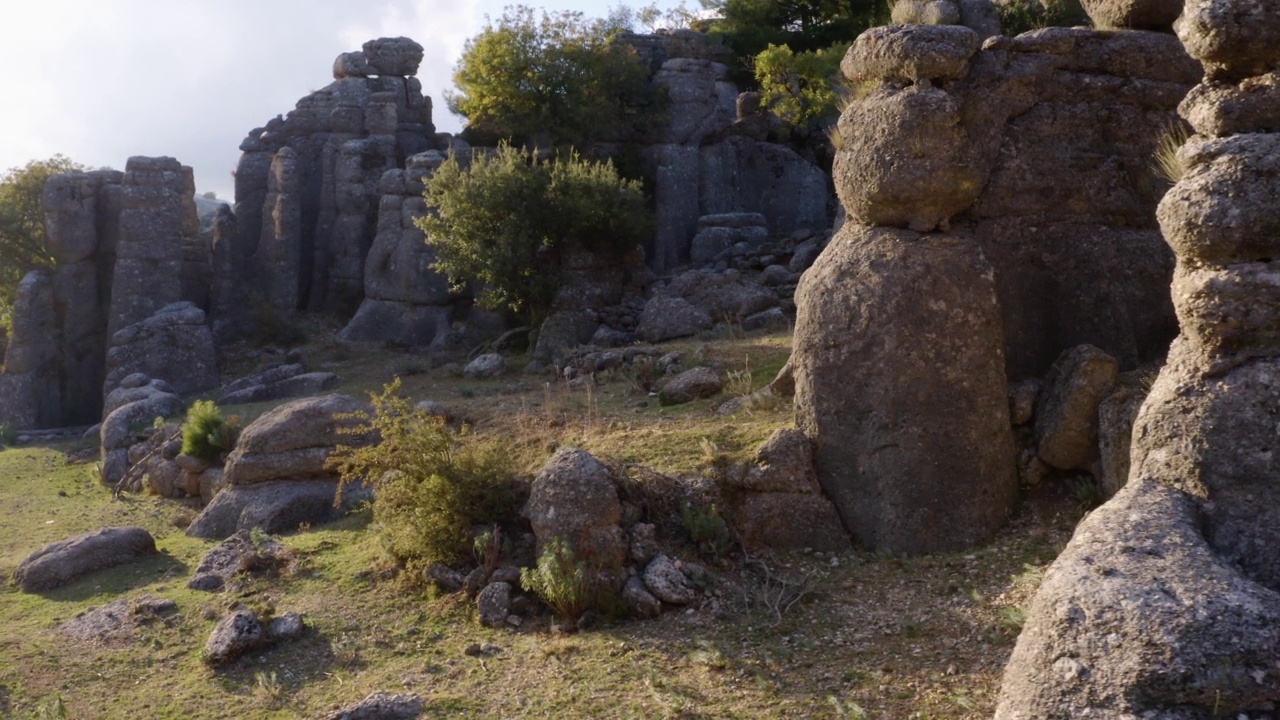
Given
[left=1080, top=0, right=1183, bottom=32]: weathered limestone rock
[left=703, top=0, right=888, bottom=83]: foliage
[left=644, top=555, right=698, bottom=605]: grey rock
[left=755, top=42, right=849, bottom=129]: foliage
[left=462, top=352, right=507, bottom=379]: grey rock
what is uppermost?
[left=703, top=0, right=888, bottom=83]: foliage

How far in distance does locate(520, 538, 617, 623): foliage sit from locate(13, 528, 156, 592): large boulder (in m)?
4.37

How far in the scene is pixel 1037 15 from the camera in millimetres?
11438

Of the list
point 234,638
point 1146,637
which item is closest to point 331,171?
point 234,638

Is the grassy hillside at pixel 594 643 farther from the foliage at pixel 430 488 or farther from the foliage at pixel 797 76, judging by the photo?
the foliage at pixel 797 76

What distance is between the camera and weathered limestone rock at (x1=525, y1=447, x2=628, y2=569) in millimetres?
7688

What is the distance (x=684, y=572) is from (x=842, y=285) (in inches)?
87.9

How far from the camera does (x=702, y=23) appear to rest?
28.8 metres

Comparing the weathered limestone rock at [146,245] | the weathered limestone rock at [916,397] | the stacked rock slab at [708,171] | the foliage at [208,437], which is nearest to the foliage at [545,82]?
the stacked rock slab at [708,171]

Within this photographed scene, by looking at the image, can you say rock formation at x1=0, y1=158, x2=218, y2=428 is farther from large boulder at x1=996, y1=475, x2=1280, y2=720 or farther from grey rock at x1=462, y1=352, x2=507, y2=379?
large boulder at x1=996, y1=475, x2=1280, y2=720

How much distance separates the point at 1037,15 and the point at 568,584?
24.5ft

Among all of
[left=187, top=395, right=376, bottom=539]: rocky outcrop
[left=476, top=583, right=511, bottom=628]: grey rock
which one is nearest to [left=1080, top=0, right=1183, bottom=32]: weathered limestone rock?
[left=476, top=583, right=511, bottom=628]: grey rock

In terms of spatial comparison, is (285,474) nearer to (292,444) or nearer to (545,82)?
(292,444)

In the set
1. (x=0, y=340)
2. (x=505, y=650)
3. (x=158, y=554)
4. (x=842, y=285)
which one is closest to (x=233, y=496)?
(x=158, y=554)

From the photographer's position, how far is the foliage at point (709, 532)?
26.0ft
